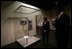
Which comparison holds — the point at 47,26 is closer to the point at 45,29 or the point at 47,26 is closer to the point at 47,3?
the point at 45,29

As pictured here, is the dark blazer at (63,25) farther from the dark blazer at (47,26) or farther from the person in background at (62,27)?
the dark blazer at (47,26)

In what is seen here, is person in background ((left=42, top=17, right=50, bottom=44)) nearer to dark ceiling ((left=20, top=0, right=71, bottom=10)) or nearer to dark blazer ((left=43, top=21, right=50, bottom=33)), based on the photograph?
dark blazer ((left=43, top=21, right=50, bottom=33))

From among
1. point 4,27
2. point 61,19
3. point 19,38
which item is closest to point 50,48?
point 61,19

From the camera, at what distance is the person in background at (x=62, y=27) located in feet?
3.46

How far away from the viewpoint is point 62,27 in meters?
1.06

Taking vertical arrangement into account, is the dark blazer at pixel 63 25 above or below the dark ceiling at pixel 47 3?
below

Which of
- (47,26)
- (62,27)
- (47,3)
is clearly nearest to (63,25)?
(62,27)

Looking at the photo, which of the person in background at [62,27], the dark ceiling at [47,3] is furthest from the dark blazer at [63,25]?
the dark ceiling at [47,3]

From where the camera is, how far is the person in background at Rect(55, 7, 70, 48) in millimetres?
1056

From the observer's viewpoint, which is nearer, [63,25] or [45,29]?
[63,25]

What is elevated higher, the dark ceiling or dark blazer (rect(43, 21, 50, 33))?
the dark ceiling

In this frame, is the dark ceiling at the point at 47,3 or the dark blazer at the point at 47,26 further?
the dark blazer at the point at 47,26

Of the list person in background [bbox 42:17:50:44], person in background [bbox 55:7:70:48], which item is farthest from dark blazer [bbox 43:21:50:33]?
person in background [bbox 55:7:70:48]

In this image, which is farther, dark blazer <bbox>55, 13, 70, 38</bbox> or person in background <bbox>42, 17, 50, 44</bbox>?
person in background <bbox>42, 17, 50, 44</bbox>
